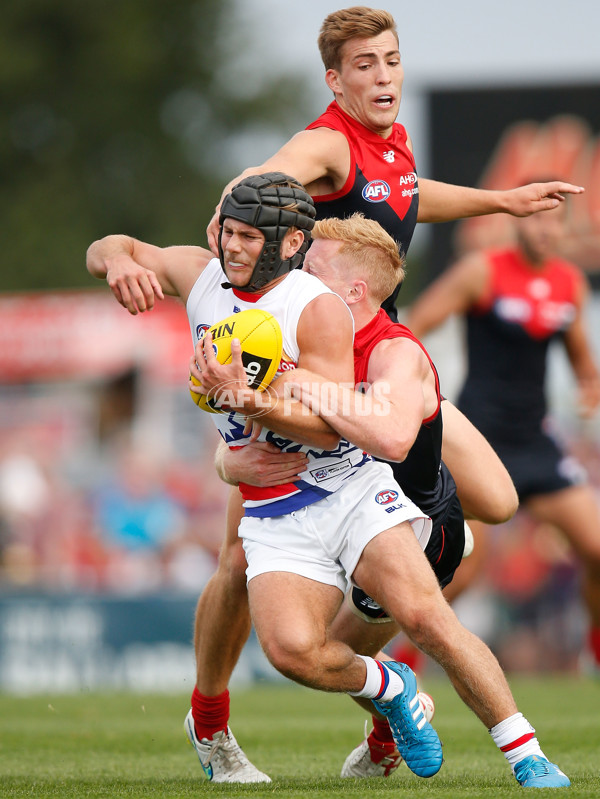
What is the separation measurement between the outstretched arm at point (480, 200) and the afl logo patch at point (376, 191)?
40 centimetres

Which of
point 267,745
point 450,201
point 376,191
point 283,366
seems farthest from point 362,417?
point 267,745

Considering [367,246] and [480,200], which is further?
[480,200]

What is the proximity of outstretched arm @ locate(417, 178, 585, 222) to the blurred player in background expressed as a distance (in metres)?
2.05

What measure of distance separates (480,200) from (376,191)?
67 cm

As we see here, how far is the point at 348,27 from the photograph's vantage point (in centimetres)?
530

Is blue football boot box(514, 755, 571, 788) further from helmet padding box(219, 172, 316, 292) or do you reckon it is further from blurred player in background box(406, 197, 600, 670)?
blurred player in background box(406, 197, 600, 670)

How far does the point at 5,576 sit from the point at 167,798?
384 inches

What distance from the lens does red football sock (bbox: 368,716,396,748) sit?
546cm

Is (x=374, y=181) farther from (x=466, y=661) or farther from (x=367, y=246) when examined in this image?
(x=466, y=661)

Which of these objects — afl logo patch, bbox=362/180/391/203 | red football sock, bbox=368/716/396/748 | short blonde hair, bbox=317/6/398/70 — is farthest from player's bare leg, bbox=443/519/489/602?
short blonde hair, bbox=317/6/398/70

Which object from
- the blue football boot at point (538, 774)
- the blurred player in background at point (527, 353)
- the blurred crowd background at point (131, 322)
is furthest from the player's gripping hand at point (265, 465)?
the blurred crowd background at point (131, 322)

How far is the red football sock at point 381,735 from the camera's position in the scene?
215 inches

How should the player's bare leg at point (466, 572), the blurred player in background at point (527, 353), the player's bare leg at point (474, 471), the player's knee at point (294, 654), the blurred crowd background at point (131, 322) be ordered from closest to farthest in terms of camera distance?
the player's knee at point (294, 654) < the player's bare leg at point (474, 471) < the player's bare leg at point (466, 572) < the blurred player in background at point (527, 353) < the blurred crowd background at point (131, 322)

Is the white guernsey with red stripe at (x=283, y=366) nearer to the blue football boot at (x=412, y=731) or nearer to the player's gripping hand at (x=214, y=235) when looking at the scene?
the player's gripping hand at (x=214, y=235)
